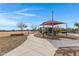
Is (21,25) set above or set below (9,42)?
above

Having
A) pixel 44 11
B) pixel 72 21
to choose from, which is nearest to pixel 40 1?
pixel 44 11

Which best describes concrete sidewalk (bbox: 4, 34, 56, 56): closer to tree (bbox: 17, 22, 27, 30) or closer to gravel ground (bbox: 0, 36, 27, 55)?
gravel ground (bbox: 0, 36, 27, 55)

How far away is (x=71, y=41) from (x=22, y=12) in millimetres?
943

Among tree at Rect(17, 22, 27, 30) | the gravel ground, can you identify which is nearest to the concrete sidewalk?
the gravel ground

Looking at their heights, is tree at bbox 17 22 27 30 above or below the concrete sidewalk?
above

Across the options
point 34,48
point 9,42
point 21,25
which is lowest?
point 34,48

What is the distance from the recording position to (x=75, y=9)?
723 centimetres

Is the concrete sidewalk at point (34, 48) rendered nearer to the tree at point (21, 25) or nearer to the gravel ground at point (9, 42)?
the gravel ground at point (9, 42)

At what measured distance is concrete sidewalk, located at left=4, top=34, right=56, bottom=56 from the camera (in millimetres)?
7219

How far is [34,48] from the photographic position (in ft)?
23.9

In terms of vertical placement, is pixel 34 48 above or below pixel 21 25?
below

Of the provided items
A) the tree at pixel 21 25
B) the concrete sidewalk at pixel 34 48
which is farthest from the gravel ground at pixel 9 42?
the tree at pixel 21 25

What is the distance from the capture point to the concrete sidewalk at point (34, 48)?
7.22 meters

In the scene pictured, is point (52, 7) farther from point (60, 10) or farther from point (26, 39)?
point (26, 39)
